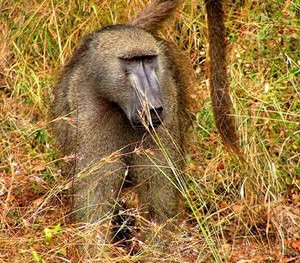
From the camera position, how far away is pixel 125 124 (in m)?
4.01

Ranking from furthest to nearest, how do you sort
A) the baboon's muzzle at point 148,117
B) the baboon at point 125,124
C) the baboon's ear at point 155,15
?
the baboon's ear at point 155,15 < the baboon at point 125,124 < the baboon's muzzle at point 148,117

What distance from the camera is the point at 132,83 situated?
3.78m

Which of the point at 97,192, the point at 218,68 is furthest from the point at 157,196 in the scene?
the point at 218,68

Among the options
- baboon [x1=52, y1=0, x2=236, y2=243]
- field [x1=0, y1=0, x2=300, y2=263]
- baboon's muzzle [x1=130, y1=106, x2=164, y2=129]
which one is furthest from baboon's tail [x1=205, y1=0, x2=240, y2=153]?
baboon's muzzle [x1=130, y1=106, x2=164, y2=129]

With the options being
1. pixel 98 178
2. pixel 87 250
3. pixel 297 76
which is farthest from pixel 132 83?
pixel 297 76

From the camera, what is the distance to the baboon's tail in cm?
415

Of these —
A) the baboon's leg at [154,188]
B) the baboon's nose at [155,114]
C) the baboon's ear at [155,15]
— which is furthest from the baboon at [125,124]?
the baboon's ear at [155,15]

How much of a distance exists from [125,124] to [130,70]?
0.30 m

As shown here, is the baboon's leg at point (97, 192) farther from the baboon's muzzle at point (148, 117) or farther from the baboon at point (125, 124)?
the baboon's muzzle at point (148, 117)

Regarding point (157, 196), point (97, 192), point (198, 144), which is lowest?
point (198, 144)

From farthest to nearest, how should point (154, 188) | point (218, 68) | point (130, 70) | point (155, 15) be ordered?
point (155, 15) → point (218, 68) → point (154, 188) → point (130, 70)

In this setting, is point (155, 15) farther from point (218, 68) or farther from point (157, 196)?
point (157, 196)

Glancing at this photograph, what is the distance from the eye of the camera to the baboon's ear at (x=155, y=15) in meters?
4.54

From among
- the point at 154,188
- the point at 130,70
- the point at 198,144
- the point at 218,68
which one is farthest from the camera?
the point at 198,144
